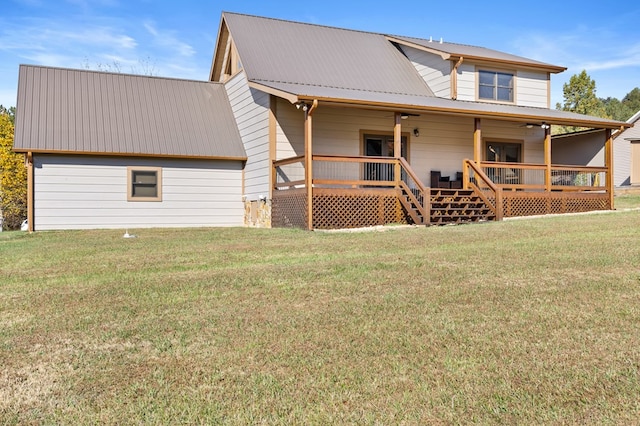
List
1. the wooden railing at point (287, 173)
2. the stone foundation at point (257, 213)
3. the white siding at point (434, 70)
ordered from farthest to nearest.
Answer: the white siding at point (434, 70) < the stone foundation at point (257, 213) < the wooden railing at point (287, 173)

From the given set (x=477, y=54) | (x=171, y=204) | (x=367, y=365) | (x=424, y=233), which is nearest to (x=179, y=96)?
(x=171, y=204)

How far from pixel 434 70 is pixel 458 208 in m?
6.24

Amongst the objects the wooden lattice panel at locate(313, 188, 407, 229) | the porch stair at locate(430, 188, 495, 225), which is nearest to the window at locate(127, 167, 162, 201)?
the wooden lattice panel at locate(313, 188, 407, 229)

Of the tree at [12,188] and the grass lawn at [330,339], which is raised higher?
the tree at [12,188]

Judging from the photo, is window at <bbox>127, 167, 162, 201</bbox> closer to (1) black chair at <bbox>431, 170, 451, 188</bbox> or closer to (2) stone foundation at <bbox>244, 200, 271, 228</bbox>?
(2) stone foundation at <bbox>244, 200, 271, 228</bbox>

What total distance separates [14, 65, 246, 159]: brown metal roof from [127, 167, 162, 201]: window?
58 centimetres

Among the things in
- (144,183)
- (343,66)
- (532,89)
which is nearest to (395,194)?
(343,66)

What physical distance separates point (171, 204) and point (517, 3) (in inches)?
553

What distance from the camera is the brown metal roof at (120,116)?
15789 millimetres

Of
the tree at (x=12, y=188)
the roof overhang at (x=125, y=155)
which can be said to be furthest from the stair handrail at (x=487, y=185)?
the tree at (x=12, y=188)

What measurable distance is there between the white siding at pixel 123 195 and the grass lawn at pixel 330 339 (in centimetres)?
828

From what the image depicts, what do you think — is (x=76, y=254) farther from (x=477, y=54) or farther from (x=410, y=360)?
(x=477, y=54)

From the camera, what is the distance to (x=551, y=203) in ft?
54.6

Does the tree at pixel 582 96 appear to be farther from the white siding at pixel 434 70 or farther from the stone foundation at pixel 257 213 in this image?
the stone foundation at pixel 257 213
